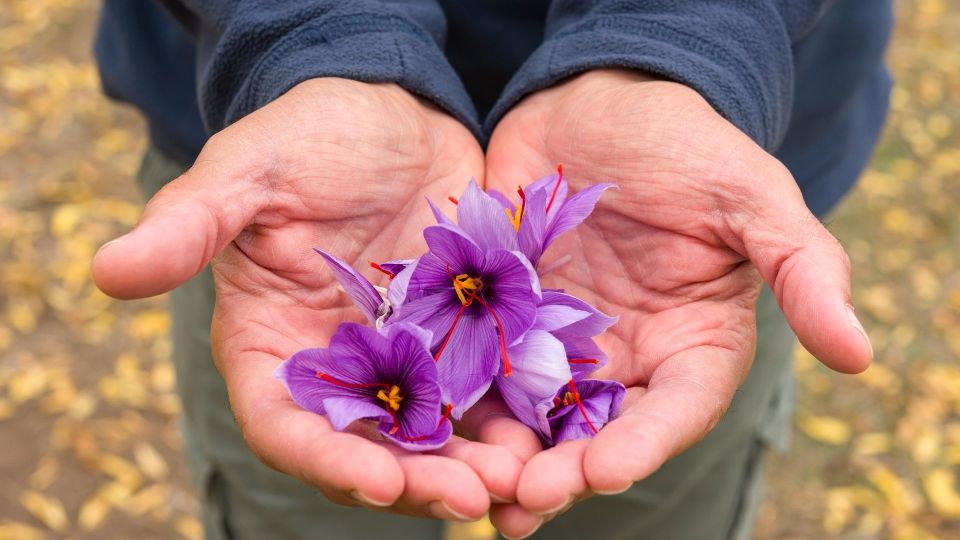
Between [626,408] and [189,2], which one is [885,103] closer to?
[626,408]

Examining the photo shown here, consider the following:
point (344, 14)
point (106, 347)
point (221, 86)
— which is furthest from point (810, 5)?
point (106, 347)

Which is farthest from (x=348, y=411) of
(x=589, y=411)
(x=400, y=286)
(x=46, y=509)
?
(x=46, y=509)

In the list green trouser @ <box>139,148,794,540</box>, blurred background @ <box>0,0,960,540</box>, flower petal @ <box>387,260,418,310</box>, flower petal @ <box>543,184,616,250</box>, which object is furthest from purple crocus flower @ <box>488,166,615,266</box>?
blurred background @ <box>0,0,960,540</box>

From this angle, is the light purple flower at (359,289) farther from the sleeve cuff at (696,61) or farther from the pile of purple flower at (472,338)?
the sleeve cuff at (696,61)

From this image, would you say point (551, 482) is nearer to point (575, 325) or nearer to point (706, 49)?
point (575, 325)

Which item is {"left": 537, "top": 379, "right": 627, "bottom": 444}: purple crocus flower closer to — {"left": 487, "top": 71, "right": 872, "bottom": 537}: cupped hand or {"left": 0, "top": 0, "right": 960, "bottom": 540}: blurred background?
{"left": 487, "top": 71, "right": 872, "bottom": 537}: cupped hand

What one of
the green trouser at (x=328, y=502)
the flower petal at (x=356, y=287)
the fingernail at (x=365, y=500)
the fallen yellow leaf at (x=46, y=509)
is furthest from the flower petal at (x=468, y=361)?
the fallen yellow leaf at (x=46, y=509)
